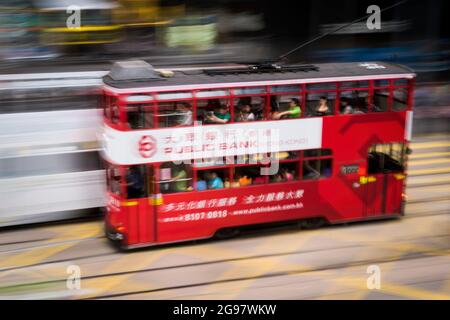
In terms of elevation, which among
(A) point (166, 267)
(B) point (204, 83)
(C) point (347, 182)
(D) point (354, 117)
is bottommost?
(A) point (166, 267)

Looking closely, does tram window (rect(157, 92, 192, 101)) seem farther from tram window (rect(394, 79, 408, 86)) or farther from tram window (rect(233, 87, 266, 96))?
tram window (rect(394, 79, 408, 86))

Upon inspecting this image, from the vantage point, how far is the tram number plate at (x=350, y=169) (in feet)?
42.3

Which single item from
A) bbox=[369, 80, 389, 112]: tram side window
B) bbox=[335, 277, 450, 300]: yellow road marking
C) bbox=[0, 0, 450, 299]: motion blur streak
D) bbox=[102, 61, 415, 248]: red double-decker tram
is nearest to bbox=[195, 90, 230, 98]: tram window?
bbox=[102, 61, 415, 248]: red double-decker tram

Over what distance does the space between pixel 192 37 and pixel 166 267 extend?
10.6 metres

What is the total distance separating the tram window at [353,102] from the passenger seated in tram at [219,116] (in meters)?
2.51

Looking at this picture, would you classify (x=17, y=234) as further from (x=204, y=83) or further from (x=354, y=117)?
(x=354, y=117)

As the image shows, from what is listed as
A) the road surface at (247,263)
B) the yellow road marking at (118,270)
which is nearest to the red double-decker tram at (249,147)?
the yellow road marking at (118,270)

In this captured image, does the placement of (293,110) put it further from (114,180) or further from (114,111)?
(114,180)

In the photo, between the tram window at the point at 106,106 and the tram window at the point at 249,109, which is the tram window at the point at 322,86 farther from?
the tram window at the point at 106,106

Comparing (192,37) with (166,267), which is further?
(192,37)

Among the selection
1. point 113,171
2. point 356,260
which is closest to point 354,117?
point 356,260

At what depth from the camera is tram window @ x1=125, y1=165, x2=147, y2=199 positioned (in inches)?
452

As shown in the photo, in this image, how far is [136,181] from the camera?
455 inches

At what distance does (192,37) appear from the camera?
20031mm
